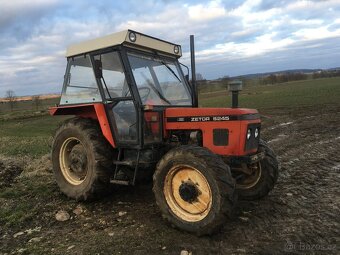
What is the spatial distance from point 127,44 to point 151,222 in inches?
95.8

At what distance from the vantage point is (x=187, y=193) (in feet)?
15.9

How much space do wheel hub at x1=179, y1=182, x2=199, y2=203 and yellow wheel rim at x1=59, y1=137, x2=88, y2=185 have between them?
1.91m

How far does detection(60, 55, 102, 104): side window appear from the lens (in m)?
6.12

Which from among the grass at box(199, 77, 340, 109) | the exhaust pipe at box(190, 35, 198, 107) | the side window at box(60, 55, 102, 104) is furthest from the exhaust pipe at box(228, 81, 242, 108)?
the grass at box(199, 77, 340, 109)

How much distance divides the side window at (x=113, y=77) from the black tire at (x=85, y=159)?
64 cm

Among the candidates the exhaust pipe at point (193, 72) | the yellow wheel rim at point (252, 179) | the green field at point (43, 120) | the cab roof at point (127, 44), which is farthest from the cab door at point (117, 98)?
the green field at point (43, 120)

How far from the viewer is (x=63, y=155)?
6.58m

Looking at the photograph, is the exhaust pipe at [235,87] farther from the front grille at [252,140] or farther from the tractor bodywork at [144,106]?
the front grille at [252,140]

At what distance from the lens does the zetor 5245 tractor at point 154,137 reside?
4.87m

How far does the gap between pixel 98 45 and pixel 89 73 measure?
50 centimetres

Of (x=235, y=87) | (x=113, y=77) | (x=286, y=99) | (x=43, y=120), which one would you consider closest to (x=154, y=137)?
(x=113, y=77)

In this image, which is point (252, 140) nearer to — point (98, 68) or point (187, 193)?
point (187, 193)

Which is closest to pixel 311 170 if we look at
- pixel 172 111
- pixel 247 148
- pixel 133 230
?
pixel 247 148

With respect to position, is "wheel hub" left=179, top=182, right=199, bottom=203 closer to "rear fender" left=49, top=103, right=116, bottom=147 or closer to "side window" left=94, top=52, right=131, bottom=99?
"rear fender" left=49, top=103, right=116, bottom=147
